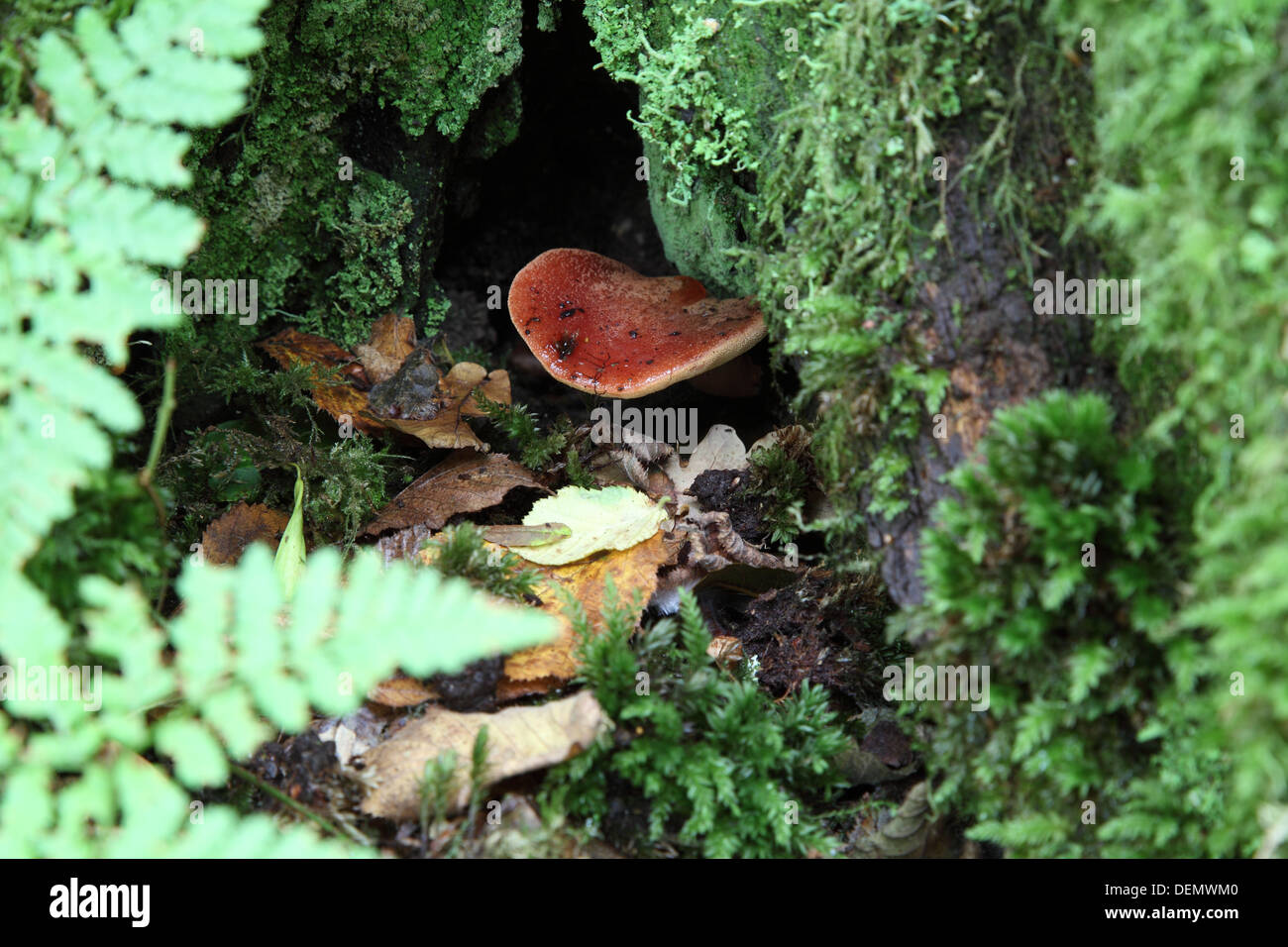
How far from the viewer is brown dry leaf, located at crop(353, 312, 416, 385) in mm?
3787

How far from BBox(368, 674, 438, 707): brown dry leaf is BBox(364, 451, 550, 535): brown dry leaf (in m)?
0.75

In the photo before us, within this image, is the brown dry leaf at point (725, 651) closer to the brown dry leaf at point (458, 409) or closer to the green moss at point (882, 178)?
the green moss at point (882, 178)

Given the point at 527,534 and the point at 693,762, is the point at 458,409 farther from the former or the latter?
the point at 693,762

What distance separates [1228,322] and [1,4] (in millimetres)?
2905

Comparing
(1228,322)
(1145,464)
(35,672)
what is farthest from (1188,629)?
(35,672)

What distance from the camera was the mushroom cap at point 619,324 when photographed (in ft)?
11.3

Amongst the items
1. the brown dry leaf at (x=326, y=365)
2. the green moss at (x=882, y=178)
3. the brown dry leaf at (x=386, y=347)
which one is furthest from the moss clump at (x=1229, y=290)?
the brown dry leaf at (x=386, y=347)

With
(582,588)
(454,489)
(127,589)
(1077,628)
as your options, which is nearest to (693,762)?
(582,588)

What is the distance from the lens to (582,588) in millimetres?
2898

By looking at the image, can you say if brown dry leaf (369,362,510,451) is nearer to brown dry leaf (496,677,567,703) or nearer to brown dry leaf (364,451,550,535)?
brown dry leaf (364,451,550,535)

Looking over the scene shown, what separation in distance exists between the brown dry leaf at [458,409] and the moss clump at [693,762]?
122 centimetres

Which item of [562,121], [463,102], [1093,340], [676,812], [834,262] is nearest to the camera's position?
[1093,340]

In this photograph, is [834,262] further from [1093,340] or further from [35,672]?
[35,672]

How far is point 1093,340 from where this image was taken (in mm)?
2203
